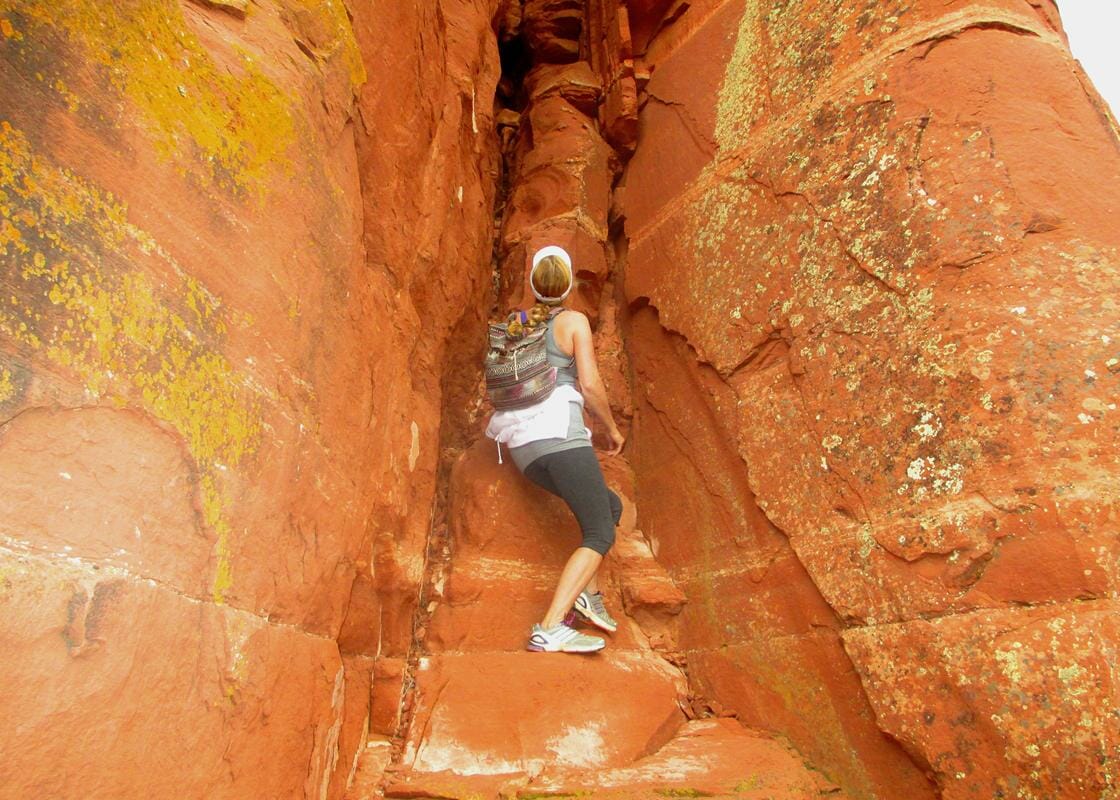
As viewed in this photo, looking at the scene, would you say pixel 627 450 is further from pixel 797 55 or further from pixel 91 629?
pixel 91 629

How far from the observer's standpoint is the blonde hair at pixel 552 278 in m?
3.63

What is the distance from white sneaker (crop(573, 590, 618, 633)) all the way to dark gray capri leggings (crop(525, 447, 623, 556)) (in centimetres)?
27

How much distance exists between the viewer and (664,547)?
3648mm

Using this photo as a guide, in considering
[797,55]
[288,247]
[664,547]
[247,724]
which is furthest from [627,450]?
[247,724]

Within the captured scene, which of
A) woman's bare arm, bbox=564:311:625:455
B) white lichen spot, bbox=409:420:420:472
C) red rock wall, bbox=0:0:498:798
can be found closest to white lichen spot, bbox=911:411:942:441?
woman's bare arm, bbox=564:311:625:455

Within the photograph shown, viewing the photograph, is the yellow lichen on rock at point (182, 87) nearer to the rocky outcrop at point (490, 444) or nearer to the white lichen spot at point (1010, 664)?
the rocky outcrop at point (490, 444)

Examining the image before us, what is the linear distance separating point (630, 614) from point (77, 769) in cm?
255

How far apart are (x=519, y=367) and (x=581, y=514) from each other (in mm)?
706

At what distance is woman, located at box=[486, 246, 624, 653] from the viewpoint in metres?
3.13

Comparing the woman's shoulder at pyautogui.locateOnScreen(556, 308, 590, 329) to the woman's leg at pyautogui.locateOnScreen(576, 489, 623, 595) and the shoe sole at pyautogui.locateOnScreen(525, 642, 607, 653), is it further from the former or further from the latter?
the shoe sole at pyautogui.locateOnScreen(525, 642, 607, 653)

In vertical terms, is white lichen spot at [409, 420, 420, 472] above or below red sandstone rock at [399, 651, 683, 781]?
above

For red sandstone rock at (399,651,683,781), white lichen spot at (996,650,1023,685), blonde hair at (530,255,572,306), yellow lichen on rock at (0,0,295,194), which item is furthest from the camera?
blonde hair at (530,255,572,306)

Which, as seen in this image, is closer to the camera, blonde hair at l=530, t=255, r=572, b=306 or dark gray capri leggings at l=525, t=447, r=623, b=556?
dark gray capri leggings at l=525, t=447, r=623, b=556

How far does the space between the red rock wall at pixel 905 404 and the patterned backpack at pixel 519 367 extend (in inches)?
28.9
